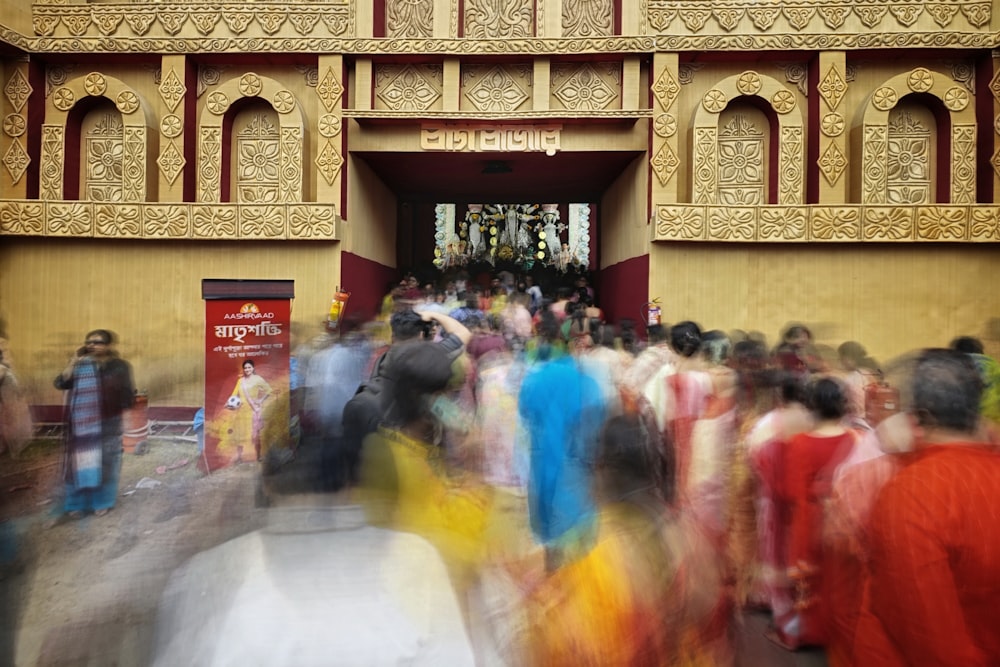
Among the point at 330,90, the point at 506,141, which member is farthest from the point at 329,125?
the point at 506,141

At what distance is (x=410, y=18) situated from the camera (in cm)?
1041

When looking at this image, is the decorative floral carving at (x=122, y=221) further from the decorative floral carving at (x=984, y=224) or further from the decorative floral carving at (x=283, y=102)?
the decorative floral carving at (x=984, y=224)

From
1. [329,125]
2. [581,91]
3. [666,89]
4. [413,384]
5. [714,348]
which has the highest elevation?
[581,91]

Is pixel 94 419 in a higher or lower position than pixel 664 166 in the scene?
lower

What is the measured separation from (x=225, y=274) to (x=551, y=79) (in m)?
6.19

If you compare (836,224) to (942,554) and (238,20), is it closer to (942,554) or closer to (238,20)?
(942,554)

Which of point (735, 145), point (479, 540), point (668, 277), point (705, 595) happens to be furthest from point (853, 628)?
point (735, 145)

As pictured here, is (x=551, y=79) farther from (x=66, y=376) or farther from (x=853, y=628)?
(x=853, y=628)

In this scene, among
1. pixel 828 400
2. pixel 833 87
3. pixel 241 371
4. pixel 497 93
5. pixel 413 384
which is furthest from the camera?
pixel 497 93

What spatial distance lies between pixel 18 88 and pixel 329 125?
5044 millimetres

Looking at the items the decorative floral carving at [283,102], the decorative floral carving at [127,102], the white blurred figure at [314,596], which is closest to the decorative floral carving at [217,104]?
the decorative floral carving at [283,102]

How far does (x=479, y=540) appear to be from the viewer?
3023 mm

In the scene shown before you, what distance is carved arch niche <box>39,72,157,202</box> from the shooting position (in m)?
10.1

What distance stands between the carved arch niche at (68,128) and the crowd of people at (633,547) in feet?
27.1
